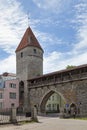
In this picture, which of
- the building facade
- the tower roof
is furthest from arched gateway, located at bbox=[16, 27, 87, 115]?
the building facade

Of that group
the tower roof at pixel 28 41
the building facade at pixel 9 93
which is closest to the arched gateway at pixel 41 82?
the tower roof at pixel 28 41

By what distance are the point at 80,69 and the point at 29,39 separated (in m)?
19.4

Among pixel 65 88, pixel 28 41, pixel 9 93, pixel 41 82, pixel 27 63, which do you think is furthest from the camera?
pixel 28 41

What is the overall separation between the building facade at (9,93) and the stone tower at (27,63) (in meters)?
1.20

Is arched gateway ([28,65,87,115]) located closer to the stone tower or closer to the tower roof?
the stone tower

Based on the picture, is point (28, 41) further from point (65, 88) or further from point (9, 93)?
point (65, 88)

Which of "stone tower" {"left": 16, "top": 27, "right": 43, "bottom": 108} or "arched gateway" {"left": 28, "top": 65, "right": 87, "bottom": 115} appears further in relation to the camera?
"stone tower" {"left": 16, "top": 27, "right": 43, "bottom": 108}

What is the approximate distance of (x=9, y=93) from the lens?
54.6m

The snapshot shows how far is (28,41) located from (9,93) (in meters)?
11.5

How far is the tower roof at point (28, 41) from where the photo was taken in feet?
190

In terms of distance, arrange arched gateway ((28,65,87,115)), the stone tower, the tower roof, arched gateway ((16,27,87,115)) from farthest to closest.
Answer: the tower roof < the stone tower < arched gateway ((16,27,87,115)) < arched gateway ((28,65,87,115))

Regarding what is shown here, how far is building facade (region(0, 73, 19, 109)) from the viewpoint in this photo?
53.3 meters

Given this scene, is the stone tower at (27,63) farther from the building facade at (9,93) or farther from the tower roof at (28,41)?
the building facade at (9,93)

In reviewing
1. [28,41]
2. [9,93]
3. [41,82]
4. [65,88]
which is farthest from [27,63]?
[65,88]
